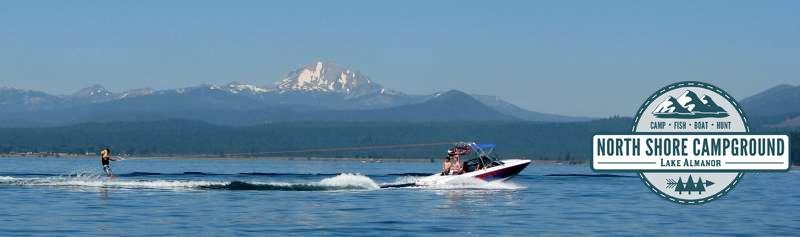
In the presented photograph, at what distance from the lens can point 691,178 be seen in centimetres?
5109

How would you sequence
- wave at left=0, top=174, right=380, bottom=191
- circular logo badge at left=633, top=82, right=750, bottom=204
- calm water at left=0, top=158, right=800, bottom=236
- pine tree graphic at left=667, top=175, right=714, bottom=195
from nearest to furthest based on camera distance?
1. circular logo badge at left=633, top=82, right=750, bottom=204
2. calm water at left=0, top=158, right=800, bottom=236
3. pine tree graphic at left=667, top=175, right=714, bottom=195
4. wave at left=0, top=174, right=380, bottom=191

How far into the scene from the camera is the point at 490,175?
264 ft

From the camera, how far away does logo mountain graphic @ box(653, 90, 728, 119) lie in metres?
48.3

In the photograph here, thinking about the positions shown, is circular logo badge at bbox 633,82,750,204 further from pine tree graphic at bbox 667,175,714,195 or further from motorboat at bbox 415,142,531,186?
motorboat at bbox 415,142,531,186

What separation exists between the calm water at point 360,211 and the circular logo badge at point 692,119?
1676 millimetres

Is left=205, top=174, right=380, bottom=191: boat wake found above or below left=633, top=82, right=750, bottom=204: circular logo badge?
below

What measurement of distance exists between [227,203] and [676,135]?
21.4m

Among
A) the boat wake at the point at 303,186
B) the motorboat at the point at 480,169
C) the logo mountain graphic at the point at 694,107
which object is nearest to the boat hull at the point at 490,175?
the motorboat at the point at 480,169

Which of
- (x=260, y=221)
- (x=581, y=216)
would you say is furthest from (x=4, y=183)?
(x=581, y=216)

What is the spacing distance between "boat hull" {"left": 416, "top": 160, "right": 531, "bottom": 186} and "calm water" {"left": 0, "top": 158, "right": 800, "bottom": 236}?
45 cm

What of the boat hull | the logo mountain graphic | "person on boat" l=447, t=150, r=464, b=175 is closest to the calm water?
the boat hull

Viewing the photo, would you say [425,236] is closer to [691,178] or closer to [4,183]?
[691,178]

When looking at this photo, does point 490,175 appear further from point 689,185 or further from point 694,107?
point 694,107

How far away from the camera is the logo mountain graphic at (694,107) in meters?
48.3
